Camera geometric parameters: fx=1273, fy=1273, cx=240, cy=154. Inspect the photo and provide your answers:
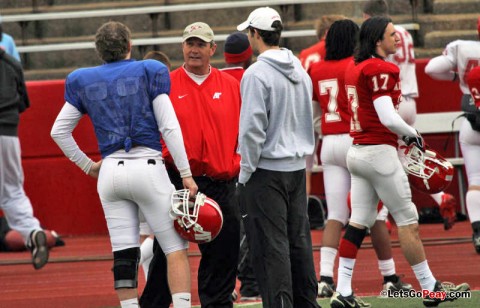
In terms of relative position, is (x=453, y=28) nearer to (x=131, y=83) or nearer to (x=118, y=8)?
(x=118, y=8)

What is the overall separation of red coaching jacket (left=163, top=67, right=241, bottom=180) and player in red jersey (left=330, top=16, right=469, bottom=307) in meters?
0.98

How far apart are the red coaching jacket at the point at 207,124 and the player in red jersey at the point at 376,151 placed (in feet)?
3.21

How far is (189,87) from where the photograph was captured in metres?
8.04

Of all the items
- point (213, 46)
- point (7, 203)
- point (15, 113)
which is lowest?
point (7, 203)

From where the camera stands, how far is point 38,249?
37.7 ft

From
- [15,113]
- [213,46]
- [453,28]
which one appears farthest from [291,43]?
[213,46]

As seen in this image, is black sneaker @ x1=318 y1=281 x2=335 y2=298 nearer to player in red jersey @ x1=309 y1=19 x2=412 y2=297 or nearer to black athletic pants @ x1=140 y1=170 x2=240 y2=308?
player in red jersey @ x1=309 y1=19 x2=412 y2=297

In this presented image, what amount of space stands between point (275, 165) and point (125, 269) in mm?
1095

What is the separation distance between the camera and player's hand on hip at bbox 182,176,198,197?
7516 mm

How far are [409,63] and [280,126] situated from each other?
18.4ft

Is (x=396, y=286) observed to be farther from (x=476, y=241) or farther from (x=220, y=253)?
(x=220, y=253)

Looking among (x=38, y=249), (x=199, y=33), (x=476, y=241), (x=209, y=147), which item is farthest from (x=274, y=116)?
(x=38, y=249)

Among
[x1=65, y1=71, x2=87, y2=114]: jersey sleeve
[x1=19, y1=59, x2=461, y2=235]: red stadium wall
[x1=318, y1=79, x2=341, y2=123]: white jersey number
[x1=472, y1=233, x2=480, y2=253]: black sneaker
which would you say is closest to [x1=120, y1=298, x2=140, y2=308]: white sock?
[x1=65, y1=71, x2=87, y2=114]: jersey sleeve

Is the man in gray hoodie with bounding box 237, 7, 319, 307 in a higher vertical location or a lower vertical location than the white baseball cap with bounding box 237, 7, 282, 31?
lower
